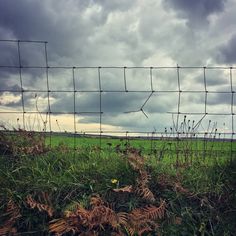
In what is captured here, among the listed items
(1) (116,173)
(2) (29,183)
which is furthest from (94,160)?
(2) (29,183)

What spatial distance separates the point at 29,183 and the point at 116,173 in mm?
1141

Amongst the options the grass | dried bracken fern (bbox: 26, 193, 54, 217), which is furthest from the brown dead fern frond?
dried bracken fern (bbox: 26, 193, 54, 217)

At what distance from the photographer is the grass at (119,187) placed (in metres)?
6.42

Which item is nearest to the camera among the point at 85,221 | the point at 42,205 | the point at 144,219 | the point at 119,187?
the point at 85,221

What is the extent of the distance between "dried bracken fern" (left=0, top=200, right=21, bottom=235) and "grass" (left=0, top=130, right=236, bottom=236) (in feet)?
0.04

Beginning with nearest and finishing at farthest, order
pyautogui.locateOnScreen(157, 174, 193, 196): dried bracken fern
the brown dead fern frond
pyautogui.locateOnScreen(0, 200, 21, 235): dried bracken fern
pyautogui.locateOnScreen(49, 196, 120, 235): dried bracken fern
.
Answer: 1. pyautogui.locateOnScreen(49, 196, 120, 235): dried bracken fern
2. pyautogui.locateOnScreen(0, 200, 21, 235): dried bracken fern
3. the brown dead fern frond
4. pyautogui.locateOnScreen(157, 174, 193, 196): dried bracken fern

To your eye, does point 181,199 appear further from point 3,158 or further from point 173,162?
point 3,158

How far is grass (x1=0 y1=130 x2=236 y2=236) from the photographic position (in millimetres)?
6422

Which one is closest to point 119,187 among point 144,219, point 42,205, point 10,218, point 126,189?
point 126,189

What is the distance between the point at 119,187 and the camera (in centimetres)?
669

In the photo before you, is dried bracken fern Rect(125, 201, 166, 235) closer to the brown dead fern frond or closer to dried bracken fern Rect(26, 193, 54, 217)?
the brown dead fern frond

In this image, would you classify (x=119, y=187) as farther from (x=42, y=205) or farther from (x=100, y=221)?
(x=42, y=205)

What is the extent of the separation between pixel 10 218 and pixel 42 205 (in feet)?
1.44

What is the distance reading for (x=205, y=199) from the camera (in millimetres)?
6652
